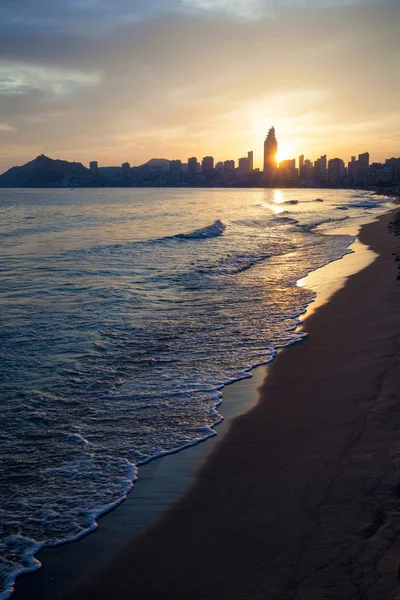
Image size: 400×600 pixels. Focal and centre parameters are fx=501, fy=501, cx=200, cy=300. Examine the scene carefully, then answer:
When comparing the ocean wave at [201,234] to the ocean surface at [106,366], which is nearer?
the ocean surface at [106,366]

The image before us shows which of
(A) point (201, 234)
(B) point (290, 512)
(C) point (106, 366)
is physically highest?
(A) point (201, 234)

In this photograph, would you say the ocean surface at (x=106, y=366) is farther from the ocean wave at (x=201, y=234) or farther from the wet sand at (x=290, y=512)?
the ocean wave at (x=201, y=234)

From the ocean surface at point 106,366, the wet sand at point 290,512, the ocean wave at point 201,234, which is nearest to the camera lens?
the wet sand at point 290,512

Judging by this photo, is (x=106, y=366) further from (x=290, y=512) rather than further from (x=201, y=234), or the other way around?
(x=201, y=234)

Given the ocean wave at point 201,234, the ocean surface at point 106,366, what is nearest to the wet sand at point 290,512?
the ocean surface at point 106,366

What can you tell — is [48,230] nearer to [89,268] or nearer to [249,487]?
[89,268]

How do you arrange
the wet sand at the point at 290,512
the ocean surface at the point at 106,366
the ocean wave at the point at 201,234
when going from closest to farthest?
1. the wet sand at the point at 290,512
2. the ocean surface at the point at 106,366
3. the ocean wave at the point at 201,234

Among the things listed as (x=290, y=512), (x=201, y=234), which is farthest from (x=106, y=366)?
(x=201, y=234)

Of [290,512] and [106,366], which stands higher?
[106,366]

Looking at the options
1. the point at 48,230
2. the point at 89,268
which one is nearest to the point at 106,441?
the point at 89,268
